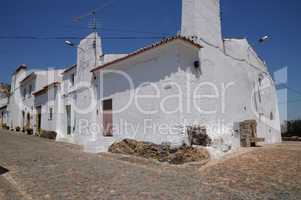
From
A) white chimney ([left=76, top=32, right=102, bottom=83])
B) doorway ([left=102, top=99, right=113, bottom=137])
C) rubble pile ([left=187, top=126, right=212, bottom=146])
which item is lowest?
rubble pile ([left=187, top=126, right=212, bottom=146])

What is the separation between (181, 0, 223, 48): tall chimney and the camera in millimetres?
12062

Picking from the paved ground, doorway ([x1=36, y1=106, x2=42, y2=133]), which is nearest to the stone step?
the paved ground

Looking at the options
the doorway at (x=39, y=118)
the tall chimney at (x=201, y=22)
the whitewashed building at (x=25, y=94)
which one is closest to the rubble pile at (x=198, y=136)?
the tall chimney at (x=201, y=22)

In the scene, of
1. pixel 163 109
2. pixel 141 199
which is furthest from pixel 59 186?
pixel 163 109

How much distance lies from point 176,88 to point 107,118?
4673mm

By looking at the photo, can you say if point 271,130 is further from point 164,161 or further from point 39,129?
point 39,129

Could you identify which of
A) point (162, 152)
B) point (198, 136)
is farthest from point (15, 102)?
point (198, 136)

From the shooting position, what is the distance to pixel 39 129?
2341cm

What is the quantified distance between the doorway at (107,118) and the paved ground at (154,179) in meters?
3.96

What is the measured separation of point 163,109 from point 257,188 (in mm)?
5360

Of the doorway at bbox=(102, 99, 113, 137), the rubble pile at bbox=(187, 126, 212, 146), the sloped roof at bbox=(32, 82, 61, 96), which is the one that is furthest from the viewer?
the sloped roof at bbox=(32, 82, 61, 96)

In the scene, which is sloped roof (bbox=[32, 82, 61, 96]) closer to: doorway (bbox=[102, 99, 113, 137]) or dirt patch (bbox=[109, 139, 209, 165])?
doorway (bbox=[102, 99, 113, 137])

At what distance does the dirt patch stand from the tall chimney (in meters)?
5.19

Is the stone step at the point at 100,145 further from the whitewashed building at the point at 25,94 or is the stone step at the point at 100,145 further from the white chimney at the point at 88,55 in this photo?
the whitewashed building at the point at 25,94
